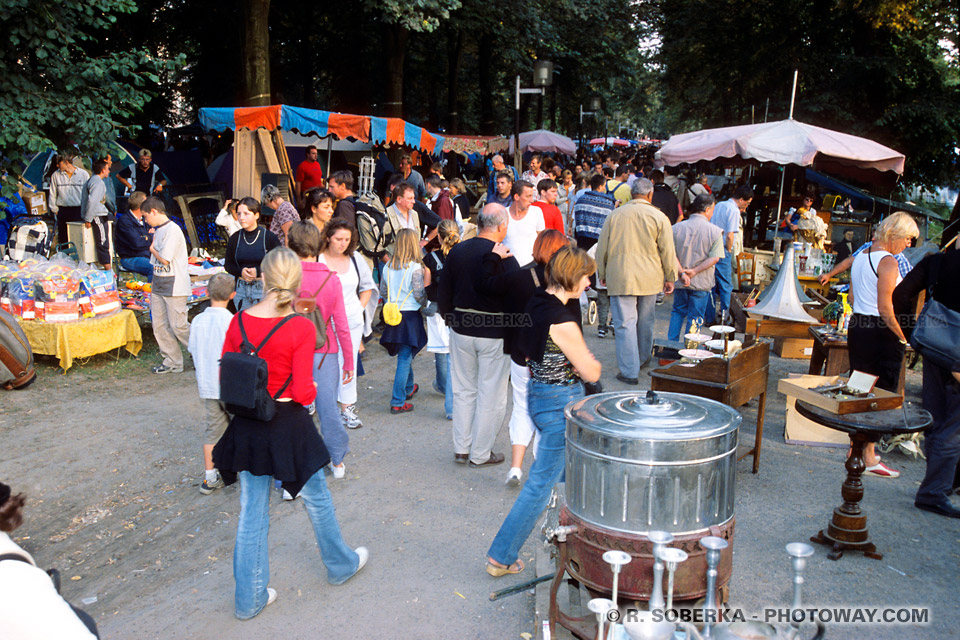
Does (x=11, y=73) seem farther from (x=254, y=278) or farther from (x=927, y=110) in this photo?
(x=927, y=110)

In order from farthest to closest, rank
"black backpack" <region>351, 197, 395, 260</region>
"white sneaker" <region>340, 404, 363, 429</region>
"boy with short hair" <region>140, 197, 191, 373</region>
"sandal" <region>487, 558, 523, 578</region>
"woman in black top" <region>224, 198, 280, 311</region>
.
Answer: "black backpack" <region>351, 197, 395, 260</region> < "boy with short hair" <region>140, 197, 191, 373</region> < "woman in black top" <region>224, 198, 280, 311</region> < "white sneaker" <region>340, 404, 363, 429</region> < "sandal" <region>487, 558, 523, 578</region>

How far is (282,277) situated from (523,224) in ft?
14.3

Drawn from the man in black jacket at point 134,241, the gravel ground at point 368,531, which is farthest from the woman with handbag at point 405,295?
the man in black jacket at point 134,241

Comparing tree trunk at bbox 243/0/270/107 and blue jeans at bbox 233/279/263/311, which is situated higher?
tree trunk at bbox 243/0/270/107

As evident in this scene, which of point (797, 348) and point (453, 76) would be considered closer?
point (797, 348)

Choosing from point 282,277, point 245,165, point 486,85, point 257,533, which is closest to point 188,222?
point 245,165

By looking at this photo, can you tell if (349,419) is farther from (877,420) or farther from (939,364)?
(939,364)

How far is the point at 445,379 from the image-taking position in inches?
273

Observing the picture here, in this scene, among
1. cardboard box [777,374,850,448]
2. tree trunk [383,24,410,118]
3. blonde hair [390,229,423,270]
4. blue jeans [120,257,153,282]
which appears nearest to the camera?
cardboard box [777,374,850,448]

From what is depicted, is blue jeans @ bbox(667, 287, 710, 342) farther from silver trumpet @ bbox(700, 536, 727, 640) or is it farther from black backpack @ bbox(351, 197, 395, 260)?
silver trumpet @ bbox(700, 536, 727, 640)

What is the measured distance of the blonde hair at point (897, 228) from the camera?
5.16 meters

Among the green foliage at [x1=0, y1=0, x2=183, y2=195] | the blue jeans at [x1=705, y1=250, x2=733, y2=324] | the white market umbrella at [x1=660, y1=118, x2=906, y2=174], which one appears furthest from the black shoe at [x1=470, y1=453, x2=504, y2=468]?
the white market umbrella at [x1=660, y1=118, x2=906, y2=174]

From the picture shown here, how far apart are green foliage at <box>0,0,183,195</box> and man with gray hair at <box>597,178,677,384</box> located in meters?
5.77

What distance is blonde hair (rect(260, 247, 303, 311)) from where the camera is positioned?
3.61 m
